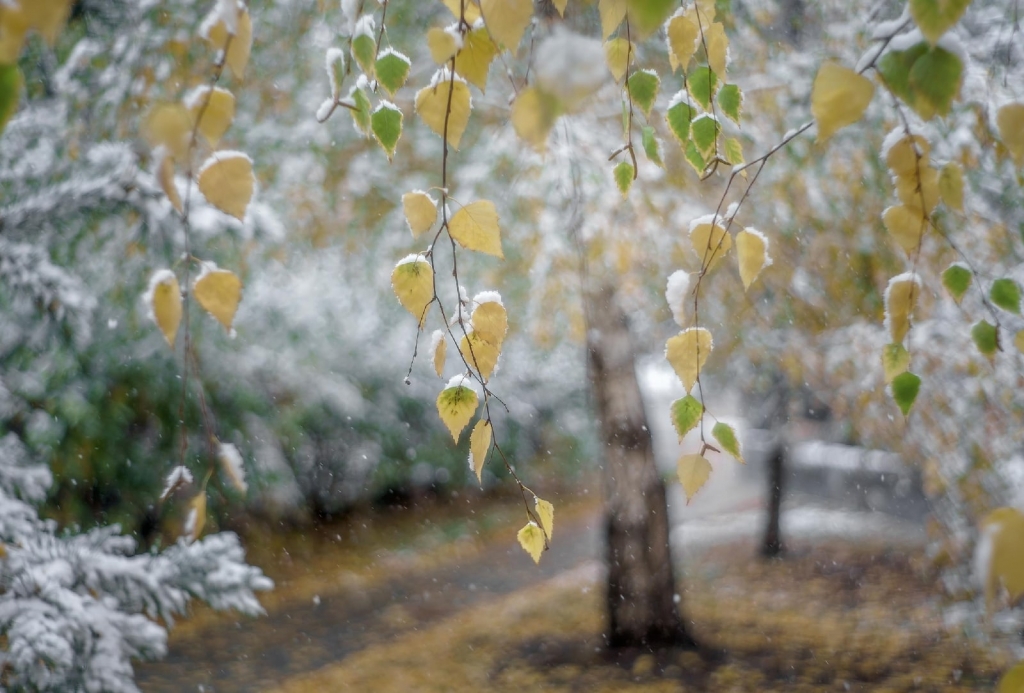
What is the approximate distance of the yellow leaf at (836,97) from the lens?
69 cm

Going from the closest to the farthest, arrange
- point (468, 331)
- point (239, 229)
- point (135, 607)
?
point (468, 331) < point (135, 607) < point (239, 229)

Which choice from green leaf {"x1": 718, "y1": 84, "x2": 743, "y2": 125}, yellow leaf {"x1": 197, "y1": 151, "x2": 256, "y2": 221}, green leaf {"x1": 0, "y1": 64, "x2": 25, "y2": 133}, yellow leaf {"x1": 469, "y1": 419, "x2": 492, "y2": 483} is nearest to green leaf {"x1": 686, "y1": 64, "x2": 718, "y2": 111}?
green leaf {"x1": 718, "y1": 84, "x2": 743, "y2": 125}

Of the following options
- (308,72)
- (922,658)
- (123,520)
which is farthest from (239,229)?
(922,658)

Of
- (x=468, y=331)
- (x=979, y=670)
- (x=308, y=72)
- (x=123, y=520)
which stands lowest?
(x=979, y=670)

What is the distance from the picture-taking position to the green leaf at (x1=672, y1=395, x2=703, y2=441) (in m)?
1.09

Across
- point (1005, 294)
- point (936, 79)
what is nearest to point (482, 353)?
point (936, 79)

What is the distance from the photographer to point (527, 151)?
3.72m

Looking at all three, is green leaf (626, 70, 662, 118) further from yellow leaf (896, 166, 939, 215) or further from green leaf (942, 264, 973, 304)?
green leaf (942, 264, 973, 304)

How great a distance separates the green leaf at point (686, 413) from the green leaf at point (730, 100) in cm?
45

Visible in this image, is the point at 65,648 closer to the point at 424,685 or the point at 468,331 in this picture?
the point at 468,331

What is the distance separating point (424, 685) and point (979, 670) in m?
2.92

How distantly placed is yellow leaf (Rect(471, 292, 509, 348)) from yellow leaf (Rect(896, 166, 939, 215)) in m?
0.51

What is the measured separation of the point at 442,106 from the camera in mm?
943

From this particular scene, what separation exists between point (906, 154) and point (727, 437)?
0.48 meters
